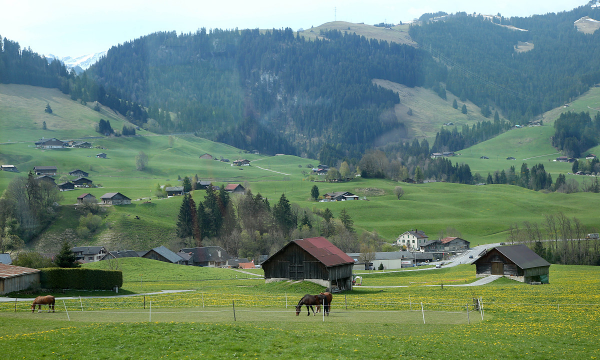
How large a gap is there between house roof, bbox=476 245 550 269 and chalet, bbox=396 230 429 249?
6529 cm

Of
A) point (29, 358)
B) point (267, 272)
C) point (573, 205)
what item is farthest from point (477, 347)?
point (573, 205)

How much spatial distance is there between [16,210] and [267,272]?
2974 inches

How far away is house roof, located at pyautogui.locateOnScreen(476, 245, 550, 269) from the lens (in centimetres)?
6862

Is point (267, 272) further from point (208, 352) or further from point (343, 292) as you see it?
point (208, 352)

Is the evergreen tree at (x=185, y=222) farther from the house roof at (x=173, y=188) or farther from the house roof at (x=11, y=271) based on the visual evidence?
the house roof at (x=11, y=271)

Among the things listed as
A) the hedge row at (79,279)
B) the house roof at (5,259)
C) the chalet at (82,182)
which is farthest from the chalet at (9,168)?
the hedge row at (79,279)

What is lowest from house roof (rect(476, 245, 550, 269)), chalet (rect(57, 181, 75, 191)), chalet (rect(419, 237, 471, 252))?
chalet (rect(419, 237, 471, 252))

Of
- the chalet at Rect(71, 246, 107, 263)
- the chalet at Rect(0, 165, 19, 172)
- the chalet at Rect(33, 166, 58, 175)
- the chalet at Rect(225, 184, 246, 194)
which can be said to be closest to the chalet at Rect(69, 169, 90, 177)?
the chalet at Rect(33, 166, 58, 175)

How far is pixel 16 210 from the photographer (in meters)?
114

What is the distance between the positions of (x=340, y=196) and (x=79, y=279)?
463ft

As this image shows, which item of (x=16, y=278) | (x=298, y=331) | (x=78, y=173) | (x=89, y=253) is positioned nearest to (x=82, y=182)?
(x=78, y=173)

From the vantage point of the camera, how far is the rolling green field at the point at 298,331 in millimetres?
21516

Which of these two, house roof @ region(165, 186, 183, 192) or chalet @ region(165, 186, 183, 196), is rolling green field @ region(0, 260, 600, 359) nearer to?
chalet @ region(165, 186, 183, 196)

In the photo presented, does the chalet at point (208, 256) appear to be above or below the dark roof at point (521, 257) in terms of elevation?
below
